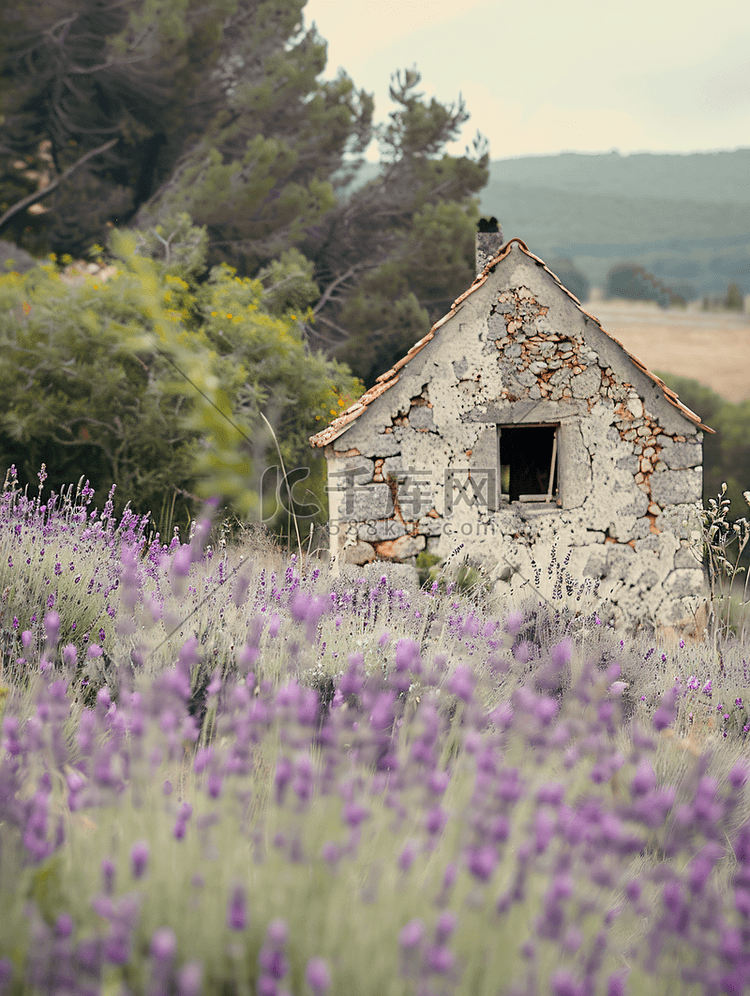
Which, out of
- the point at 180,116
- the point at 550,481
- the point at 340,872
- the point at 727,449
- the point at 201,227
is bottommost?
the point at 340,872

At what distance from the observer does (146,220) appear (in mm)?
14148

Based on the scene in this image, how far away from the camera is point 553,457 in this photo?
696 cm

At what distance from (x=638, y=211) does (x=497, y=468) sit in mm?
102307

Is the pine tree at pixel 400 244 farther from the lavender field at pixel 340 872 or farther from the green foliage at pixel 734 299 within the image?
the green foliage at pixel 734 299

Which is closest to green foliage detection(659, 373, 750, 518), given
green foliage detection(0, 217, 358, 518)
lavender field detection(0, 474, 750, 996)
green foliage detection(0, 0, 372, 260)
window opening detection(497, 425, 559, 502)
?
window opening detection(497, 425, 559, 502)

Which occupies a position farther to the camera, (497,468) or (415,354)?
(497,468)

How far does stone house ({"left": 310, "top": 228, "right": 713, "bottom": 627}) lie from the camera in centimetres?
646

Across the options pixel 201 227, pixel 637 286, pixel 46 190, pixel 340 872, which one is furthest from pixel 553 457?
pixel 637 286

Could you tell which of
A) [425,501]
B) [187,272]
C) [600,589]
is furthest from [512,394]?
[187,272]

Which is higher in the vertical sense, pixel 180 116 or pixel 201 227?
pixel 180 116

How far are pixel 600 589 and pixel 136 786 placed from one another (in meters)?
5.92

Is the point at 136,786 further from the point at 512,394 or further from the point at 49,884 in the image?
the point at 512,394

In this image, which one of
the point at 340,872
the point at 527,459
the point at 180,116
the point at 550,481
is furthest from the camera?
the point at 180,116

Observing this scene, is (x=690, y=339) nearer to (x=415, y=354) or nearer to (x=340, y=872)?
(x=415, y=354)
